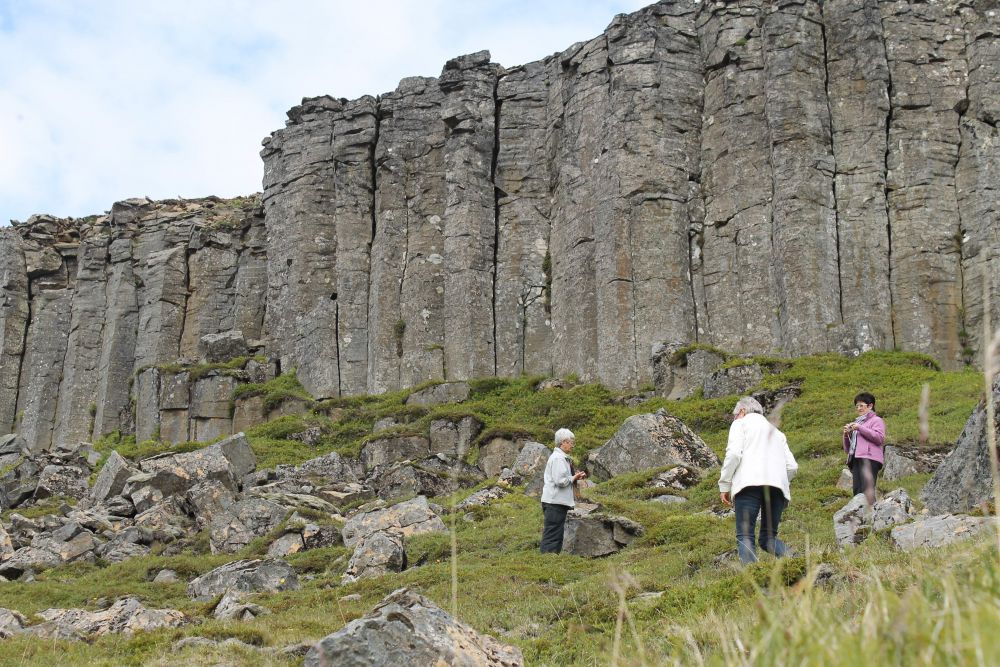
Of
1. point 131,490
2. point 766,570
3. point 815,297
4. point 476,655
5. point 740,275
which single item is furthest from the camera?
point 740,275

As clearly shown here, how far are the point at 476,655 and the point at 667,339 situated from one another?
33836 mm

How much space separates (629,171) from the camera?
4491 centimetres

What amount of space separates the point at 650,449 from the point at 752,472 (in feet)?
47.8

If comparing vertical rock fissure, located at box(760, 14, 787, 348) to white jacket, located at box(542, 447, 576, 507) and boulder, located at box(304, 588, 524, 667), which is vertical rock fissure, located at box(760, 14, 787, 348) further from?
boulder, located at box(304, 588, 524, 667)

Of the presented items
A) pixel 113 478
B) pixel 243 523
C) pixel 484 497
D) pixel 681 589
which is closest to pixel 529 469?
pixel 484 497

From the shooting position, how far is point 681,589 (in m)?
11.8

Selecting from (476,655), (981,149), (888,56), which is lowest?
(476,655)

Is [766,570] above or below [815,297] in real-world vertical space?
below

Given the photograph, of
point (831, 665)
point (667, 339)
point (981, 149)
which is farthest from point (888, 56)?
point (831, 665)

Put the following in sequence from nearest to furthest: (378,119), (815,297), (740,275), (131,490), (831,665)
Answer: (831,665), (131,490), (815,297), (740,275), (378,119)

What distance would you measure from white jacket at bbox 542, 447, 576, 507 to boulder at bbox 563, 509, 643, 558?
438mm

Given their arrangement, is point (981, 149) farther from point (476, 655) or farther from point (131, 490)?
point (476, 655)

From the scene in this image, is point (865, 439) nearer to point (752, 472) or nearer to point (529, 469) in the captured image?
point (752, 472)

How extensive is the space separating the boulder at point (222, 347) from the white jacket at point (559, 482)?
38464mm
